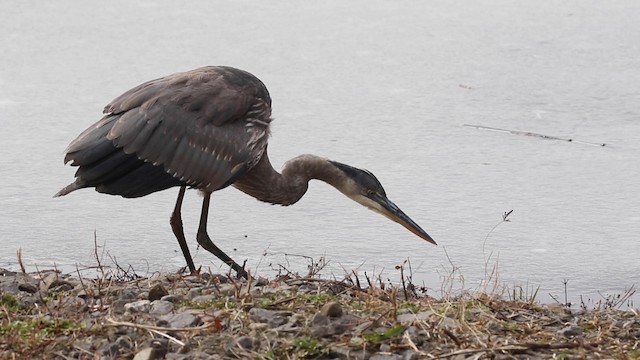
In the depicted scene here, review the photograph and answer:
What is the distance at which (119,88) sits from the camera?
8000 mm

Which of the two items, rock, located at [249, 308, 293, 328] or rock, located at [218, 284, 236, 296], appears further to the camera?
rock, located at [218, 284, 236, 296]

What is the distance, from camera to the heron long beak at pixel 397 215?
→ 230 inches

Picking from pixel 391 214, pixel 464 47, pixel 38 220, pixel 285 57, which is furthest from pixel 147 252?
pixel 464 47

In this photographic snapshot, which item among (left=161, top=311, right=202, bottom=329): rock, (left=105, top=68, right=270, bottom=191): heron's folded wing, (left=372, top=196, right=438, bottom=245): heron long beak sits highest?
(left=105, top=68, right=270, bottom=191): heron's folded wing

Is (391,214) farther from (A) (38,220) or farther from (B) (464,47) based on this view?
(B) (464,47)

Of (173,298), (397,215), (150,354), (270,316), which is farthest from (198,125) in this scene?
(150,354)

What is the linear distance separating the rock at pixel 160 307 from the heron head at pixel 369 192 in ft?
6.21

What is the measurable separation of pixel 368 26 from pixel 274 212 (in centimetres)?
314

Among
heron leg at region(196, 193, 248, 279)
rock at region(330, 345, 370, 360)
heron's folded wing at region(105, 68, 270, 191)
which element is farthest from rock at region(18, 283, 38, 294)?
rock at region(330, 345, 370, 360)

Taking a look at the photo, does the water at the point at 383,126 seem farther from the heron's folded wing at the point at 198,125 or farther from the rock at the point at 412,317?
the rock at the point at 412,317

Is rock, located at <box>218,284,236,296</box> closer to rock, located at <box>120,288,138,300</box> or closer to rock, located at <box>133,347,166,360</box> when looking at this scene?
rock, located at <box>120,288,138,300</box>

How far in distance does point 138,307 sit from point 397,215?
204 cm

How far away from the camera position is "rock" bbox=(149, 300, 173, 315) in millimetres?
4181

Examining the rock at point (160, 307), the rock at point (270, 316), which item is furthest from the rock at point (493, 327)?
the rock at point (160, 307)
